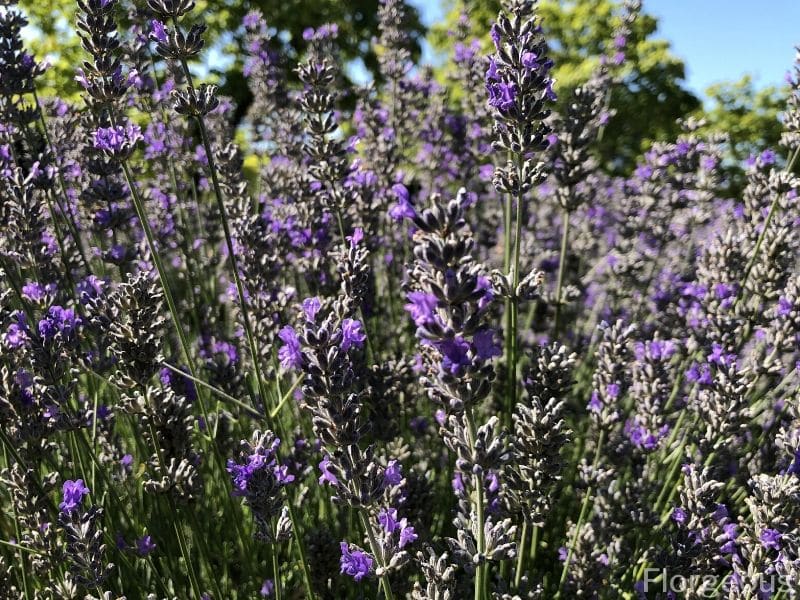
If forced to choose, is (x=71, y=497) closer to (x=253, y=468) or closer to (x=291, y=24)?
(x=253, y=468)

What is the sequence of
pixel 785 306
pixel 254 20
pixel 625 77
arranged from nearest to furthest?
pixel 785 306 → pixel 254 20 → pixel 625 77

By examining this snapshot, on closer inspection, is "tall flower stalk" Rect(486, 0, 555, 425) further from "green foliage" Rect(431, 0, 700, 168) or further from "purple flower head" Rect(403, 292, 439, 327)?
"green foliage" Rect(431, 0, 700, 168)

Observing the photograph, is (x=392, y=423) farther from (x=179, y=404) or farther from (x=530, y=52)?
(x=530, y=52)

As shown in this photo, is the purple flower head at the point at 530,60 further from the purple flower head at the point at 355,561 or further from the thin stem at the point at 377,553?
the purple flower head at the point at 355,561

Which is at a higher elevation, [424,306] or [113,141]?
[113,141]

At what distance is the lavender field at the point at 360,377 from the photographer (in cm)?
186

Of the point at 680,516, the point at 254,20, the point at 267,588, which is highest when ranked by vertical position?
the point at 254,20

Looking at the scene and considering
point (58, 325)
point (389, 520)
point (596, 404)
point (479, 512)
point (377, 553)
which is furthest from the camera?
point (596, 404)

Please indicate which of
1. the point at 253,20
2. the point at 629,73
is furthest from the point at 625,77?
the point at 253,20

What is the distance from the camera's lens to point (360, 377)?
8.75ft

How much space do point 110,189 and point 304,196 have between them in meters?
1.04

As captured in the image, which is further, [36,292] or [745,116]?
[745,116]

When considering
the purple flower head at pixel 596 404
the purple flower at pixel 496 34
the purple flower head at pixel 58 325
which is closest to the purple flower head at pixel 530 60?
the purple flower at pixel 496 34

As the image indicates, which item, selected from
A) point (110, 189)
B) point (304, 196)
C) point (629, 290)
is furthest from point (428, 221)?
point (629, 290)
